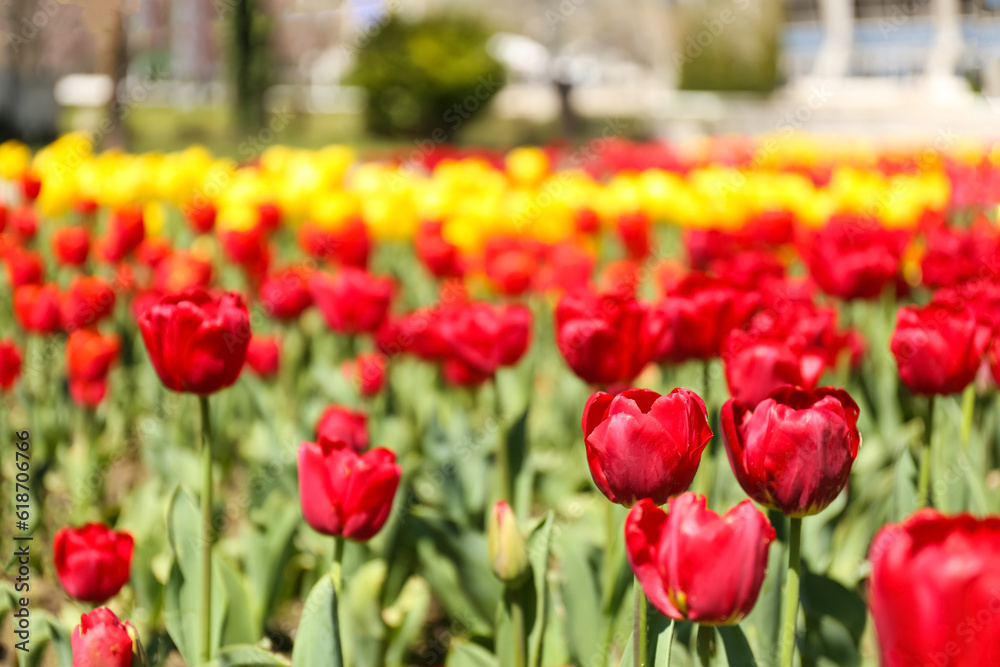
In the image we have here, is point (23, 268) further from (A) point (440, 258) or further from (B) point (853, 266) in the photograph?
(B) point (853, 266)

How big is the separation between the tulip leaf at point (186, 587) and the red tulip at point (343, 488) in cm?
41

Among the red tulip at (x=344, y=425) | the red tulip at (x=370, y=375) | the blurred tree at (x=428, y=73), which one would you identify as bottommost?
the red tulip at (x=370, y=375)

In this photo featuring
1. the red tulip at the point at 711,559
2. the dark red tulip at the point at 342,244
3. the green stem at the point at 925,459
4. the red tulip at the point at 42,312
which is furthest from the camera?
the dark red tulip at the point at 342,244

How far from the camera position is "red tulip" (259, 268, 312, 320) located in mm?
2875

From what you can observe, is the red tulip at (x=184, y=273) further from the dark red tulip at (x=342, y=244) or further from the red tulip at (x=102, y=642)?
the red tulip at (x=102, y=642)

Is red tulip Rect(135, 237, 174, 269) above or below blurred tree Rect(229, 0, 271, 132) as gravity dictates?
below

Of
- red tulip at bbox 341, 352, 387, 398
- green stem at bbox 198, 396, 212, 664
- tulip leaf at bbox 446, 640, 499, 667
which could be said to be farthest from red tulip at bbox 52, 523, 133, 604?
red tulip at bbox 341, 352, 387, 398

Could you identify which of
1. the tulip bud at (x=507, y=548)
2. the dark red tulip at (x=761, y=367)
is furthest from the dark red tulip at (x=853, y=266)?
the tulip bud at (x=507, y=548)

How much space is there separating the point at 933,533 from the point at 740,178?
5430 mm

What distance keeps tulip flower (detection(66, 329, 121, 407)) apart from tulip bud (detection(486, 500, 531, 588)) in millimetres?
1523

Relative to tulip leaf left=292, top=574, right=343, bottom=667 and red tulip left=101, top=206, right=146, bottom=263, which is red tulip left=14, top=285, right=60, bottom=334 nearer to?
red tulip left=101, top=206, right=146, bottom=263

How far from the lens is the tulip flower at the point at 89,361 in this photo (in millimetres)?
2584

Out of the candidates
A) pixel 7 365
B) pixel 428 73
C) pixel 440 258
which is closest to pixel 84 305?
pixel 7 365

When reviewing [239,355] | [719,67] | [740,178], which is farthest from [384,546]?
[719,67]
